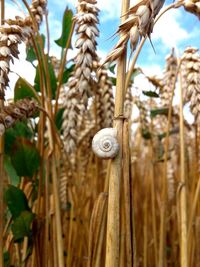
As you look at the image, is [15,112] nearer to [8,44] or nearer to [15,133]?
[8,44]

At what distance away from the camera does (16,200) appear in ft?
2.94

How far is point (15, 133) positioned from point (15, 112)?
51 cm

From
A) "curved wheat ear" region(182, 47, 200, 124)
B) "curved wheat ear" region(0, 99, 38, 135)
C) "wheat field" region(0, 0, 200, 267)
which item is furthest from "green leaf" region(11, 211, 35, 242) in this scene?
Result: "curved wheat ear" region(182, 47, 200, 124)

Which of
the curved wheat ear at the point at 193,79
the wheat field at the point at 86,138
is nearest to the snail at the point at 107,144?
the wheat field at the point at 86,138

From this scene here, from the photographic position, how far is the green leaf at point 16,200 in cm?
88

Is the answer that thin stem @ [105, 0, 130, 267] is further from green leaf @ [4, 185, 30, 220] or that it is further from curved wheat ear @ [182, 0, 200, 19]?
green leaf @ [4, 185, 30, 220]

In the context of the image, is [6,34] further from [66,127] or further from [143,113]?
[143,113]

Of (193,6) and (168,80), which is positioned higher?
(168,80)

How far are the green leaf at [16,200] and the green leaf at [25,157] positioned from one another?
62 mm

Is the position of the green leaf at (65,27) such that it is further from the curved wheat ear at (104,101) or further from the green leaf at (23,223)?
the green leaf at (23,223)

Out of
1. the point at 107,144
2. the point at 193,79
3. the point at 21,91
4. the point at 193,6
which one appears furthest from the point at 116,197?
the point at 21,91

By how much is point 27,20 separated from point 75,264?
600mm

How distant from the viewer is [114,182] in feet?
1.46

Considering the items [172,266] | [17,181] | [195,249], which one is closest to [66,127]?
[17,181]
